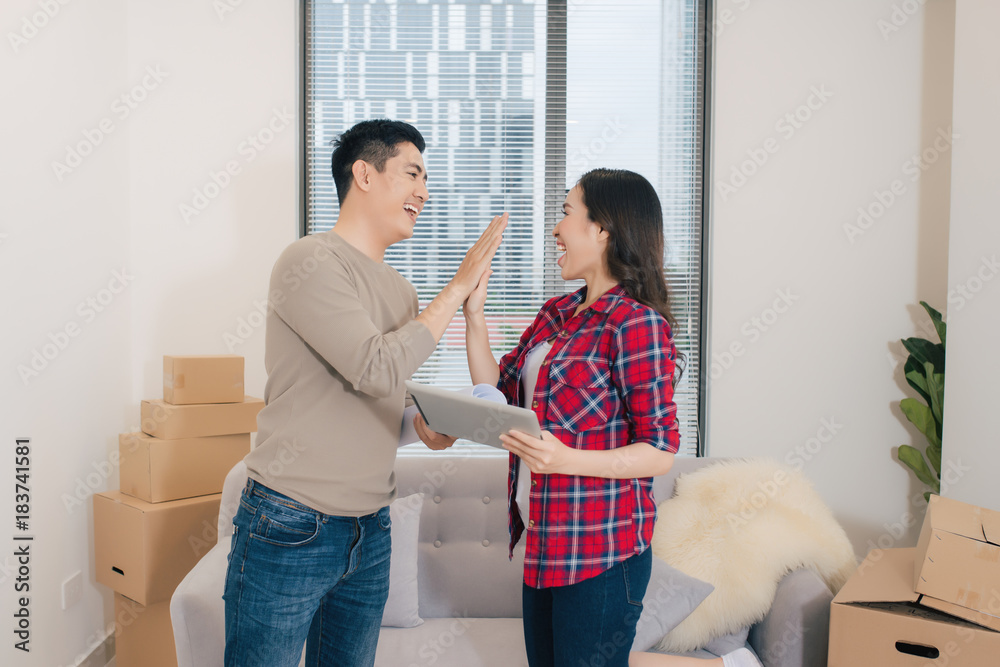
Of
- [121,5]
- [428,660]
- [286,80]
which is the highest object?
[121,5]

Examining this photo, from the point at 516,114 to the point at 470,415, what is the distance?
1924mm

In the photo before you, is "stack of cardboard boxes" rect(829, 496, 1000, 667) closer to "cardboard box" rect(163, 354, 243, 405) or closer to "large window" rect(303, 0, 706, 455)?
"large window" rect(303, 0, 706, 455)

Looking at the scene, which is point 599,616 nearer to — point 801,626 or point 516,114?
point 801,626

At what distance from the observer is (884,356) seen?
2.57 metres

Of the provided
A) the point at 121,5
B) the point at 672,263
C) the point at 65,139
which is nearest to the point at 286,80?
the point at 121,5

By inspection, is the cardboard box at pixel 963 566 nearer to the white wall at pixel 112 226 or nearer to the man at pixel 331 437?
the man at pixel 331 437

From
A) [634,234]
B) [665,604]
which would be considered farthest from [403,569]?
[634,234]

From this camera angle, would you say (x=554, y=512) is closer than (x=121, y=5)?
Yes

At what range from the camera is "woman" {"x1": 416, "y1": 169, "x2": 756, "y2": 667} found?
3.60ft

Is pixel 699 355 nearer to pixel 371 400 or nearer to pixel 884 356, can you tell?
pixel 884 356

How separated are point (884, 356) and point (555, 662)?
83.3 inches

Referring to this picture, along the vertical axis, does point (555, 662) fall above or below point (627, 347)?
below

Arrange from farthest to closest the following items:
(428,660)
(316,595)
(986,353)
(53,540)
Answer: (986,353) → (53,540) → (428,660) → (316,595)

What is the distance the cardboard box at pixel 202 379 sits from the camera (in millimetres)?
2049
